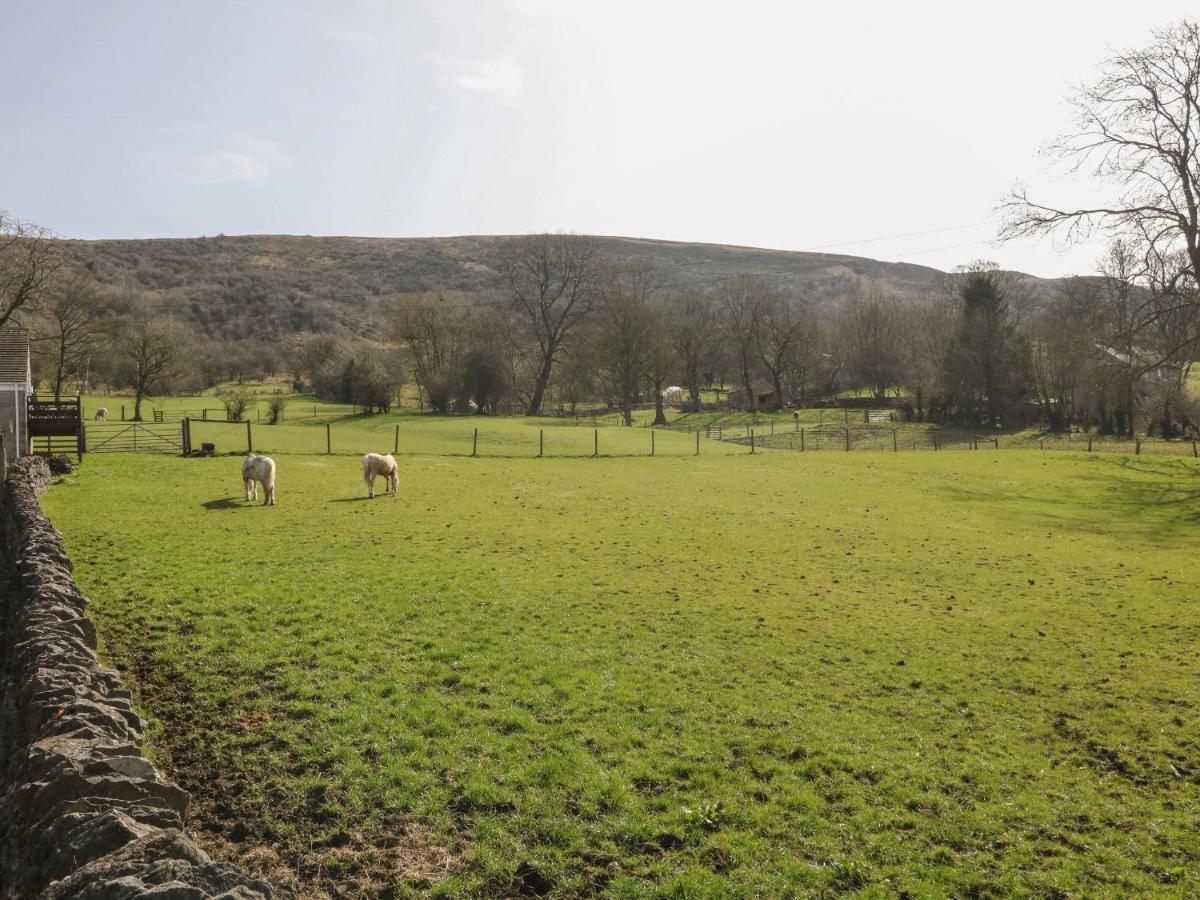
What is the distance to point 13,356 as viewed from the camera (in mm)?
38156

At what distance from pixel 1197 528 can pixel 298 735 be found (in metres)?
25.6

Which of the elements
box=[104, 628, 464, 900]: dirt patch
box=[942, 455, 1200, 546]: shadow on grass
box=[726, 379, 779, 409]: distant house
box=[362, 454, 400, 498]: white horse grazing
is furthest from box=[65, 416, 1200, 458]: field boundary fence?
box=[104, 628, 464, 900]: dirt patch

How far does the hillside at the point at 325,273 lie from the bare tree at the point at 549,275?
123 ft

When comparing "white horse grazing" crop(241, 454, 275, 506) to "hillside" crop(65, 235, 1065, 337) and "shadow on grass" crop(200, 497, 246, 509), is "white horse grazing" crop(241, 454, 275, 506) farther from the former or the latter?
"hillside" crop(65, 235, 1065, 337)

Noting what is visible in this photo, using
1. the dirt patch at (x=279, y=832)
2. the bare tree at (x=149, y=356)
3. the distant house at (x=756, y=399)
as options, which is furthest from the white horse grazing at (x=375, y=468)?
the distant house at (x=756, y=399)

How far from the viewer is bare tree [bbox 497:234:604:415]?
78.6m

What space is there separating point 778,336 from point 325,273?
9498 cm

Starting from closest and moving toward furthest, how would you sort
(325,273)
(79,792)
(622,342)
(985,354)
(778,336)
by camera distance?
(79,792) → (985,354) → (622,342) → (778,336) → (325,273)

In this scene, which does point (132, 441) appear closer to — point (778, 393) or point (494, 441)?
point (494, 441)

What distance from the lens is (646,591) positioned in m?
14.2

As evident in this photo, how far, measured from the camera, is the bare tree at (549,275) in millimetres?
78562

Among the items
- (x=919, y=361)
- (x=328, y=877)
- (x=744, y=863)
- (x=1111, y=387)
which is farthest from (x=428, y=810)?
(x=919, y=361)

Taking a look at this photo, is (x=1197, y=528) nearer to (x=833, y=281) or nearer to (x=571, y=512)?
(x=571, y=512)

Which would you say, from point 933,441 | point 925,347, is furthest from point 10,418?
point 925,347
